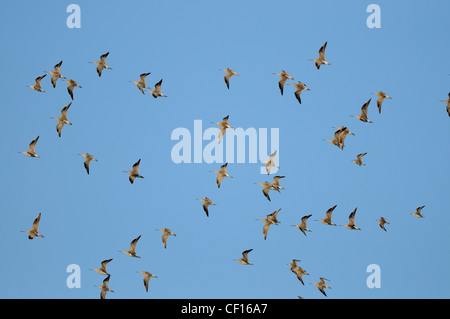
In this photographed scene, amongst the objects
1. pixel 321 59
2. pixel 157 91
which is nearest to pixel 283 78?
pixel 321 59

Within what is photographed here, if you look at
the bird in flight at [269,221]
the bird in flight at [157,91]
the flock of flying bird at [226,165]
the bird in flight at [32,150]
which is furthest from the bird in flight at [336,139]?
the bird in flight at [32,150]

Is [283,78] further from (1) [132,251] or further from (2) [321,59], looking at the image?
(1) [132,251]

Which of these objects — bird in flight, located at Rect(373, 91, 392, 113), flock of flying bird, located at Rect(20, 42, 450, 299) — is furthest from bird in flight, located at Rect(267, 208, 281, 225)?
bird in flight, located at Rect(373, 91, 392, 113)

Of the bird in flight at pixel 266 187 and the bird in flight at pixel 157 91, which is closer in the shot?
the bird in flight at pixel 266 187

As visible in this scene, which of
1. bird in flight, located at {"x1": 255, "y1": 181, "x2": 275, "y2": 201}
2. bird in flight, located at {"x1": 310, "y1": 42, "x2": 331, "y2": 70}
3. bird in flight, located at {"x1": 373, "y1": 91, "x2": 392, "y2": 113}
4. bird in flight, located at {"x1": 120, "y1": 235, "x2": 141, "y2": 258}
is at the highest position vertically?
bird in flight, located at {"x1": 310, "y1": 42, "x2": 331, "y2": 70}

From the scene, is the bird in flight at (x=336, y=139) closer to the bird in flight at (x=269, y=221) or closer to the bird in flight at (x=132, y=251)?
the bird in flight at (x=269, y=221)

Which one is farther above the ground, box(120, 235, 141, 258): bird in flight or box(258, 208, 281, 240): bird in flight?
box(258, 208, 281, 240): bird in flight

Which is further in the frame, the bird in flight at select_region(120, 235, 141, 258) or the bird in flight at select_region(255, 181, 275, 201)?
the bird in flight at select_region(255, 181, 275, 201)

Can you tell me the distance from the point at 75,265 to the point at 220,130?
15.2 meters

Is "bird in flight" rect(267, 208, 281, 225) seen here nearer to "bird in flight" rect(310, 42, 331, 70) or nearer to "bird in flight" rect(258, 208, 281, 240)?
"bird in flight" rect(258, 208, 281, 240)
